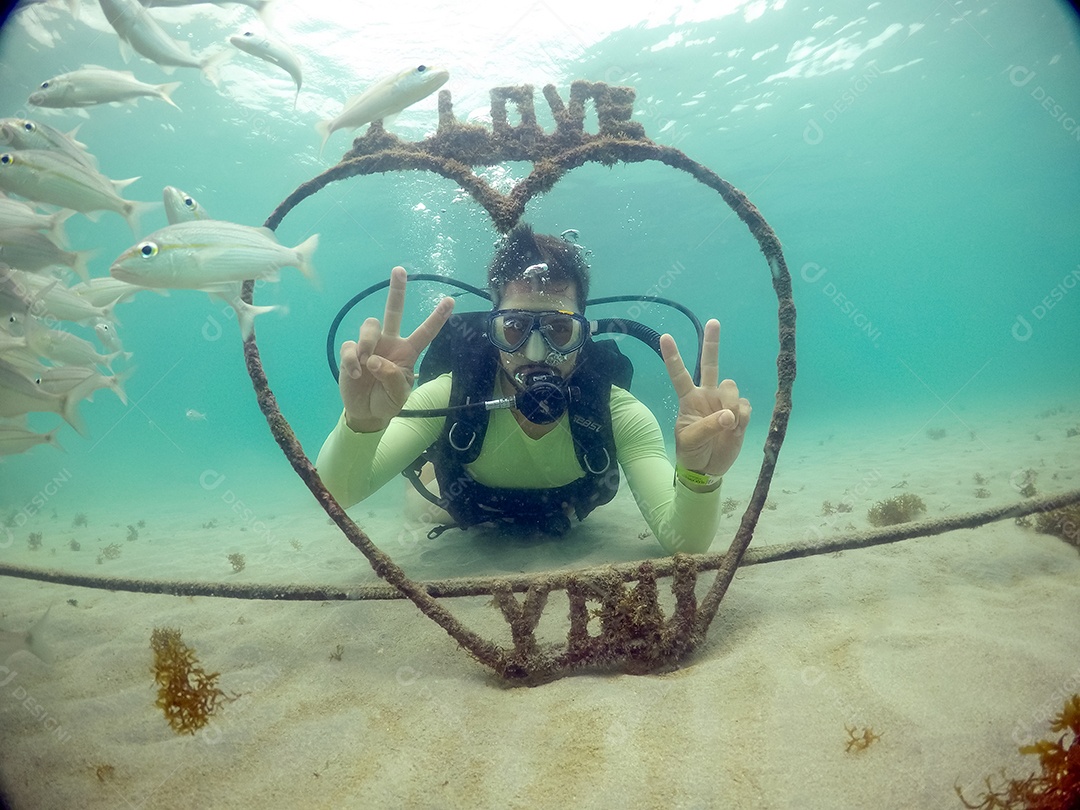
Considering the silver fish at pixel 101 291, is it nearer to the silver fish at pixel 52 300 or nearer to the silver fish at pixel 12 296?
the silver fish at pixel 52 300

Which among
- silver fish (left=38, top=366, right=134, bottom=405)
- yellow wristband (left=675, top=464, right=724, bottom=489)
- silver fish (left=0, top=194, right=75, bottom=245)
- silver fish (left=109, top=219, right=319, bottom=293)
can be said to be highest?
silver fish (left=0, top=194, right=75, bottom=245)

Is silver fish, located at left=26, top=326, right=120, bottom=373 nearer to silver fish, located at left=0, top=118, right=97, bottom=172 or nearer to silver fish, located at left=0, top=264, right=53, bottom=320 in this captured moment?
silver fish, located at left=0, top=264, right=53, bottom=320

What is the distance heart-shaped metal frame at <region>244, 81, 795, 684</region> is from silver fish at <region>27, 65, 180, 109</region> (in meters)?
2.77

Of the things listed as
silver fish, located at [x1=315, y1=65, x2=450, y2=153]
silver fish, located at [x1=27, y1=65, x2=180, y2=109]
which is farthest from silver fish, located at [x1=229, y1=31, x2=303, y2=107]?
silver fish, located at [x1=315, y1=65, x2=450, y2=153]

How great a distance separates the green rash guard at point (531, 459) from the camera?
12.2 feet

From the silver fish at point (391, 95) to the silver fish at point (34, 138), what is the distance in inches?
83.5

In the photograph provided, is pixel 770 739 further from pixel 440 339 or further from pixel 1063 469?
pixel 1063 469

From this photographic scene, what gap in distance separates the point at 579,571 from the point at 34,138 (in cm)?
516

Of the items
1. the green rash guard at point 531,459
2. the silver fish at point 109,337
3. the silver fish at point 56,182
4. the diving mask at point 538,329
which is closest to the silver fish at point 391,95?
the diving mask at point 538,329

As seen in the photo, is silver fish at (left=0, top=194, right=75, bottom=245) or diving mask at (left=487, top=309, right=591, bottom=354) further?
diving mask at (left=487, top=309, right=591, bottom=354)

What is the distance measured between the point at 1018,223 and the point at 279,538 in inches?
2961

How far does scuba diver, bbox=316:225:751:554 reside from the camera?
11.9 feet

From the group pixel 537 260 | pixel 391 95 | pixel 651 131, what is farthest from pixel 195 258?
pixel 651 131

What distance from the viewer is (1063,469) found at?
6961 millimetres
